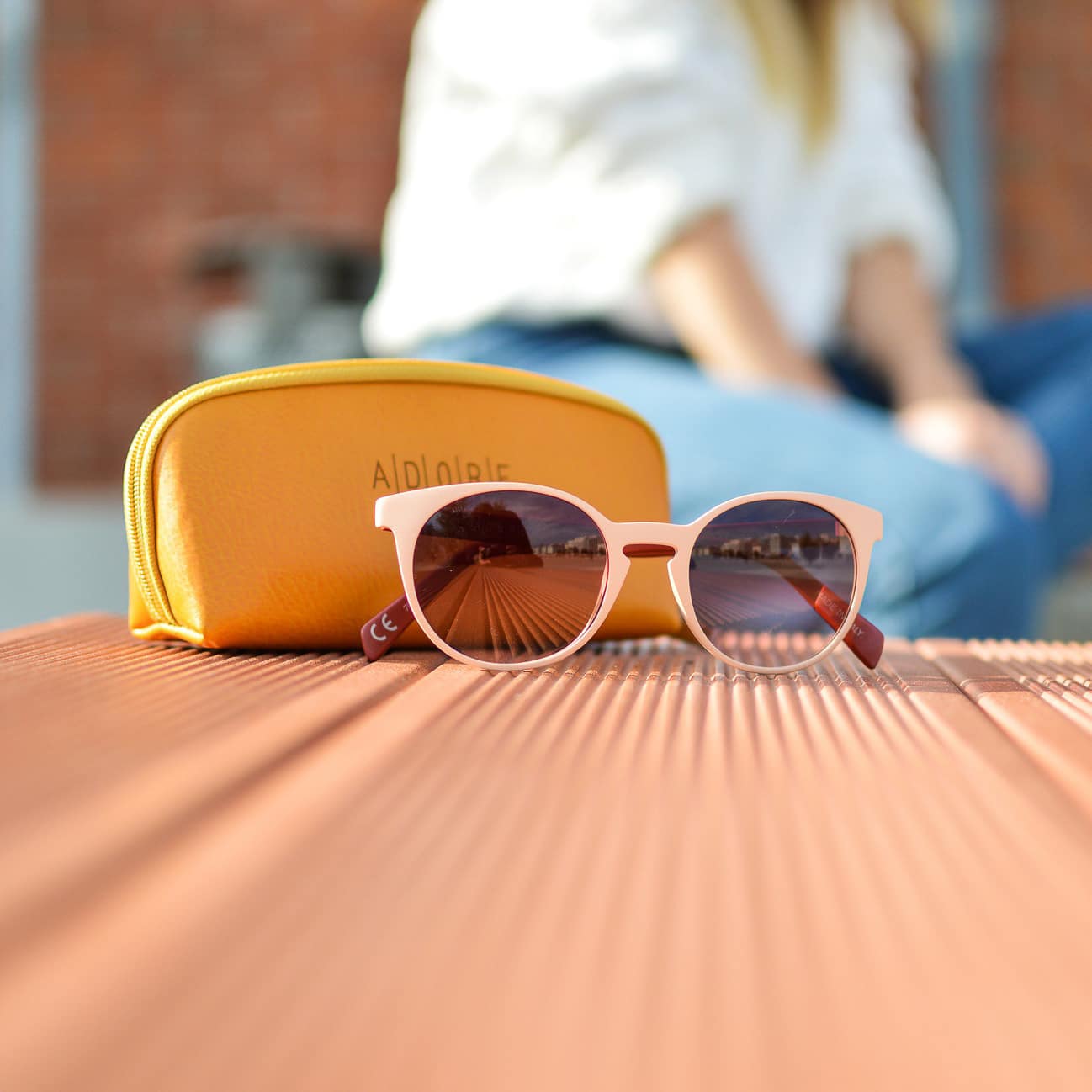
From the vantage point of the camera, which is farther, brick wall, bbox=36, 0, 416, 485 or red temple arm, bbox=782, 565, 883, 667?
brick wall, bbox=36, 0, 416, 485

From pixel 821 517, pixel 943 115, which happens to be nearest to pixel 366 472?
pixel 821 517

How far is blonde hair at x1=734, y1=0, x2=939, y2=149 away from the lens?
87cm

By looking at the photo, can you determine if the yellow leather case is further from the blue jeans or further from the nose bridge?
the blue jeans

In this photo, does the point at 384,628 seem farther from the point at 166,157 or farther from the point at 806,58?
the point at 166,157

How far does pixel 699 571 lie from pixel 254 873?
0.25 metres

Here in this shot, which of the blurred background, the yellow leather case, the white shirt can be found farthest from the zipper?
the blurred background

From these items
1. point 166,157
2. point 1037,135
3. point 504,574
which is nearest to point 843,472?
point 504,574

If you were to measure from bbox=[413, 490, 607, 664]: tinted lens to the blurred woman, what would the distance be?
27 cm

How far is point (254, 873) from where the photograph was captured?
0.50 ft

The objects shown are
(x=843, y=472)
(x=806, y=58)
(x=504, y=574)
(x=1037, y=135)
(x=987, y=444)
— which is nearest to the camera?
(x=504, y=574)

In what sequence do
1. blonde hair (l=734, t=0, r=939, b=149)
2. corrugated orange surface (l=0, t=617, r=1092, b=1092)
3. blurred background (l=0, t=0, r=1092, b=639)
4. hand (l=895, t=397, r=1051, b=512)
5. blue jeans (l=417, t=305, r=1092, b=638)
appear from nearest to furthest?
corrugated orange surface (l=0, t=617, r=1092, b=1092) < blue jeans (l=417, t=305, r=1092, b=638) < hand (l=895, t=397, r=1051, b=512) < blonde hair (l=734, t=0, r=939, b=149) < blurred background (l=0, t=0, r=1092, b=639)

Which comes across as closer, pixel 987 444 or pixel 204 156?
pixel 987 444

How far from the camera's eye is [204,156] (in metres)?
2.11

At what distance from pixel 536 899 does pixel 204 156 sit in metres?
2.26
